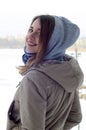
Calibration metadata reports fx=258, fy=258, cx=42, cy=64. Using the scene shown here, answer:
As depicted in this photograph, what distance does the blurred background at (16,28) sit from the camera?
1.60m

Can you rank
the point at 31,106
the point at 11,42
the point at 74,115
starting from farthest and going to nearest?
the point at 11,42
the point at 74,115
the point at 31,106

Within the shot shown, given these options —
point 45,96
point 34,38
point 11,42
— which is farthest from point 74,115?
point 11,42

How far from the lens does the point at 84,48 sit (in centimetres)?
172

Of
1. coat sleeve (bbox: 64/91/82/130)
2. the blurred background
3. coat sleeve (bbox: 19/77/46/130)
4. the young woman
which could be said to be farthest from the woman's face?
the blurred background

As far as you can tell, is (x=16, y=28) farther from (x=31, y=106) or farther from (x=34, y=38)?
(x=31, y=106)

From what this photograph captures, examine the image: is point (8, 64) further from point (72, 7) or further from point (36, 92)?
point (36, 92)

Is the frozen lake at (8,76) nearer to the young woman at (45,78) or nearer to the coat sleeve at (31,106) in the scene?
the young woman at (45,78)

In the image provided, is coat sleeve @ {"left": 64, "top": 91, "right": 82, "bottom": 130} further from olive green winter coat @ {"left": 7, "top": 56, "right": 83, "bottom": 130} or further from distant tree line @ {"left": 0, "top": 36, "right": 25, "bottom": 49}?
distant tree line @ {"left": 0, "top": 36, "right": 25, "bottom": 49}

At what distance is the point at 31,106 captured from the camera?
0.85 meters

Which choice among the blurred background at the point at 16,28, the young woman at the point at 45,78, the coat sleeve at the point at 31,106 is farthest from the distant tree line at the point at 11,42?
the coat sleeve at the point at 31,106

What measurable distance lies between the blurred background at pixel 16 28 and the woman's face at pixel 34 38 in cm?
63

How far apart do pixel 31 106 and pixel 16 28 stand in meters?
0.87

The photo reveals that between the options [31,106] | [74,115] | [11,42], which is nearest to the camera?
[31,106]

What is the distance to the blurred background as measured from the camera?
1.60 m
